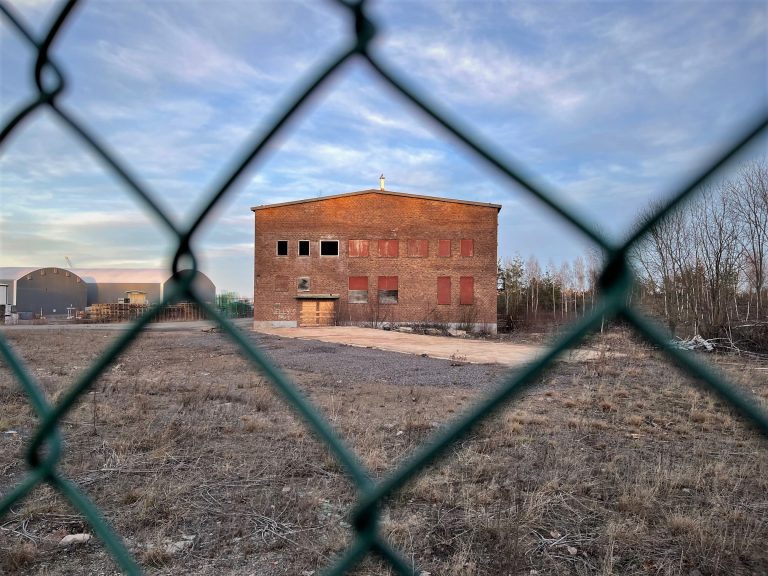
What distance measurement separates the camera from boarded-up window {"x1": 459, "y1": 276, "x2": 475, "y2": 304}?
792 inches

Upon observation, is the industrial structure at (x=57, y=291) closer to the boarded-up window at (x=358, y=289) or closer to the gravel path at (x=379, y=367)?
the boarded-up window at (x=358, y=289)

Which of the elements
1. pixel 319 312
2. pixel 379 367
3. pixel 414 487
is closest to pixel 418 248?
pixel 319 312

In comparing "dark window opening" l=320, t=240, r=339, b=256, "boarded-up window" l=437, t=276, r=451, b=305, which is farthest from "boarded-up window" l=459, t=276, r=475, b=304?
"dark window opening" l=320, t=240, r=339, b=256

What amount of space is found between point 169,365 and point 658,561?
8.31 meters

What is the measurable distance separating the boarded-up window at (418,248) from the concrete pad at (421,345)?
3.16 meters

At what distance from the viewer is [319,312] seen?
20.6m

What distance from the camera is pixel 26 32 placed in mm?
828

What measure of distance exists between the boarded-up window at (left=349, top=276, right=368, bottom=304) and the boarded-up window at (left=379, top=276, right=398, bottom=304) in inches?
22.2

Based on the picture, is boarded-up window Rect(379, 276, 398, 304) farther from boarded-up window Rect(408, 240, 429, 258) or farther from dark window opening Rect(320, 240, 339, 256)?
→ dark window opening Rect(320, 240, 339, 256)

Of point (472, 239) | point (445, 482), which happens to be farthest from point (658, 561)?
point (472, 239)

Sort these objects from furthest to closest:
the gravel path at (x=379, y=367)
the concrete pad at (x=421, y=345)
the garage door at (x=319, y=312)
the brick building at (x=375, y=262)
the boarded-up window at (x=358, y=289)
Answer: the garage door at (x=319, y=312) → the boarded-up window at (x=358, y=289) → the brick building at (x=375, y=262) → the concrete pad at (x=421, y=345) → the gravel path at (x=379, y=367)

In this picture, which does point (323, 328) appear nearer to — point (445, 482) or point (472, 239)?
point (472, 239)

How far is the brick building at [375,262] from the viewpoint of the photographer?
19797 millimetres

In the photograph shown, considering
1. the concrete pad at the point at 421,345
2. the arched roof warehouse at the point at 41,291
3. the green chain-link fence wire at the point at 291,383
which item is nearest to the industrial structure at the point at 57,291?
the arched roof warehouse at the point at 41,291
